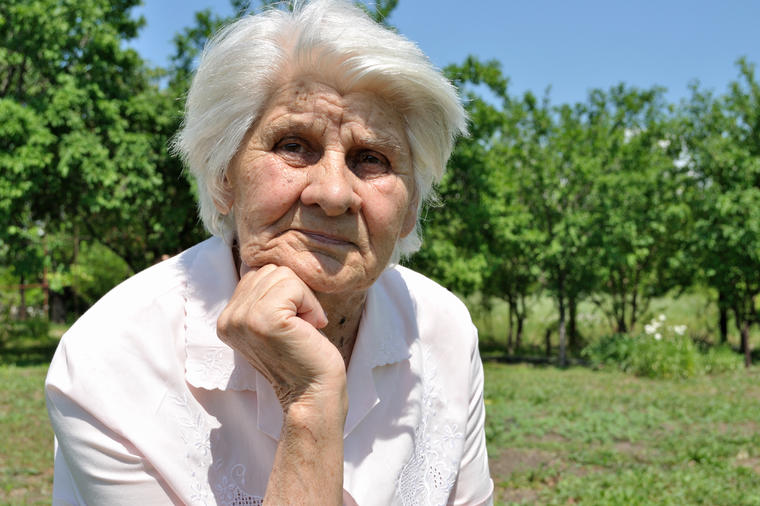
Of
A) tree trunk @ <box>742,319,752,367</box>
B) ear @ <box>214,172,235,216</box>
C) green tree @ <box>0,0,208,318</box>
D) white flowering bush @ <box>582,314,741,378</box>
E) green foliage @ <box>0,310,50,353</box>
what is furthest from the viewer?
green foliage @ <box>0,310,50,353</box>

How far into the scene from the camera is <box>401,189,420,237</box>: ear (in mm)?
1818

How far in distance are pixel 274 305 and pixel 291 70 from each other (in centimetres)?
57

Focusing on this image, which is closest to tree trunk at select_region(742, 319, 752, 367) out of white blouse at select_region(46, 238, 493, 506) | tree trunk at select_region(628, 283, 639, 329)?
tree trunk at select_region(628, 283, 639, 329)

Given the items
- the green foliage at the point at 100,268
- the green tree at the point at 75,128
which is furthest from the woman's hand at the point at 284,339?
the green foliage at the point at 100,268

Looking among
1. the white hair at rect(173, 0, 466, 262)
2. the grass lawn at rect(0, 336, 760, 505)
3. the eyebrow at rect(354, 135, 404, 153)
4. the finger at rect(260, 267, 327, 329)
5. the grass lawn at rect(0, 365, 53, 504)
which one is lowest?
the grass lawn at rect(0, 365, 53, 504)

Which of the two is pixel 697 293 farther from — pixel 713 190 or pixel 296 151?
pixel 296 151

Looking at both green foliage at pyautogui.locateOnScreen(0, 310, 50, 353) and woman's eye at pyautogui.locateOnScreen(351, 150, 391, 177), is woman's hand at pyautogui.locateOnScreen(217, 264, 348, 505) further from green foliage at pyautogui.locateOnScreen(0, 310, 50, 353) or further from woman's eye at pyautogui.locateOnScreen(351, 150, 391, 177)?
green foliage at pyautogui.locateOnScreen(0, 310, 50, 353)

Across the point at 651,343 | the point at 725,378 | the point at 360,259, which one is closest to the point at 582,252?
the point at 651,343

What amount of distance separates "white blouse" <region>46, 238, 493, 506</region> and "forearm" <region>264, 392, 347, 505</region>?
16 cm

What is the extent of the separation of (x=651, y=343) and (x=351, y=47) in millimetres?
13524

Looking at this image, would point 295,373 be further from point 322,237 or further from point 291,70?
point 291,70

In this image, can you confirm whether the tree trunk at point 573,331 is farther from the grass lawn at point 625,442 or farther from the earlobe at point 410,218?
the earlobe at point 410,218

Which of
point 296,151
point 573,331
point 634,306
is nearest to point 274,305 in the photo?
point 296,151

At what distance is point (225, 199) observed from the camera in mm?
1704
